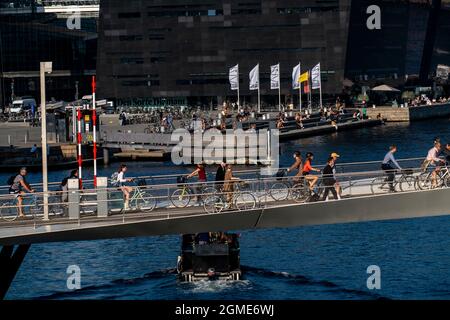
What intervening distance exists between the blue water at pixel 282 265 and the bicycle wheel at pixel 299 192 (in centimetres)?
938

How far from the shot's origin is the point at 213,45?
531 ft

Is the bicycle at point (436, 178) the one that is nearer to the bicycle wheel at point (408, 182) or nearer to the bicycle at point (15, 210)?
the bicycle wheel at point (408, 182)

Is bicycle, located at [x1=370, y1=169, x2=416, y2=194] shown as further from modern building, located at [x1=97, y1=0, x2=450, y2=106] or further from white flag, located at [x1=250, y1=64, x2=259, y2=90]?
modern building, located at [x1=97, y1=0, x2=450, y2=106]

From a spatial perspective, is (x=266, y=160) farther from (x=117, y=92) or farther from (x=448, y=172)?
(x=117, y=92)

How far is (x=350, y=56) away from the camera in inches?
6511

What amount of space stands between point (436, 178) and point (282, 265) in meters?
15.1

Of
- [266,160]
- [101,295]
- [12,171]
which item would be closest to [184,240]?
[101,295]

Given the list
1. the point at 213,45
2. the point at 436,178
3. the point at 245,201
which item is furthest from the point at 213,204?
the point at 213,45

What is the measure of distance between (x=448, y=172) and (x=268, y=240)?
2105 centimetres

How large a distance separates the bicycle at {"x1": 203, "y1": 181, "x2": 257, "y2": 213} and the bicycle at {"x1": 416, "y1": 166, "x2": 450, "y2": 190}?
4897mm

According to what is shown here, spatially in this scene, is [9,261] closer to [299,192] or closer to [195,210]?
[195,210]

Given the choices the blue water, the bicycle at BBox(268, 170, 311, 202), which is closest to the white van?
the blue water

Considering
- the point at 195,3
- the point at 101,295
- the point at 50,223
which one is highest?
the point at 195,3

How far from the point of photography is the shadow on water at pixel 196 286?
152 feet
